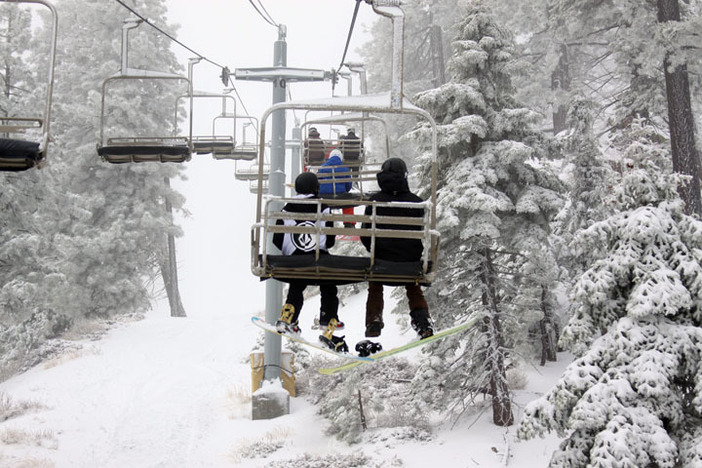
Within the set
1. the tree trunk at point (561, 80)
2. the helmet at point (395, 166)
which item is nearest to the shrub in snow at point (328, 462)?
the helmet at point (395, 166)

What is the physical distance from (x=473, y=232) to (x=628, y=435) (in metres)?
5.03

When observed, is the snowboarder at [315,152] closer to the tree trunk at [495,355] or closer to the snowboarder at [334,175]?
the snowboarder at [334,175]

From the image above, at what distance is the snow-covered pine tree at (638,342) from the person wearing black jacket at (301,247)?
2813 millimetres

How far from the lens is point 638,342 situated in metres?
7.41

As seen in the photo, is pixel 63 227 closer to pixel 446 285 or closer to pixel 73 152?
pixel 73 152

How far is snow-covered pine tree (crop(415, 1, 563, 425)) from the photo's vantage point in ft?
38.7

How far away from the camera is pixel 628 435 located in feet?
22.6

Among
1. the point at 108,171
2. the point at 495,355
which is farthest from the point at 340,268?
the point at 108,171

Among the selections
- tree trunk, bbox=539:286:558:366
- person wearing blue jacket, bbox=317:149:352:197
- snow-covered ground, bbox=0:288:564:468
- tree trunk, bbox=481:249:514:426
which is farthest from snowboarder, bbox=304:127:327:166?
tree trunk, bbox=539:286:558:366

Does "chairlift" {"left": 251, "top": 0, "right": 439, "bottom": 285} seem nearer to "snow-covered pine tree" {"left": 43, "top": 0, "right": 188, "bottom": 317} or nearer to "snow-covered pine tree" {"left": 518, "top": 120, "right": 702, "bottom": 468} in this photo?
"snow-covered pine tree" {"left": 518, "top": 120, "right": 702, "bottom": 468}

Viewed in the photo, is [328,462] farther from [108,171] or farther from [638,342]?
[108,171]

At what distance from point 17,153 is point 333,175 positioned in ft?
17.1

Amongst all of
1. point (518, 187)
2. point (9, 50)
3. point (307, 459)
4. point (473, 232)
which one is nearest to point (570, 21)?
point (518, 187)

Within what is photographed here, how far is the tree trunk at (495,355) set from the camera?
11883 millimetres
